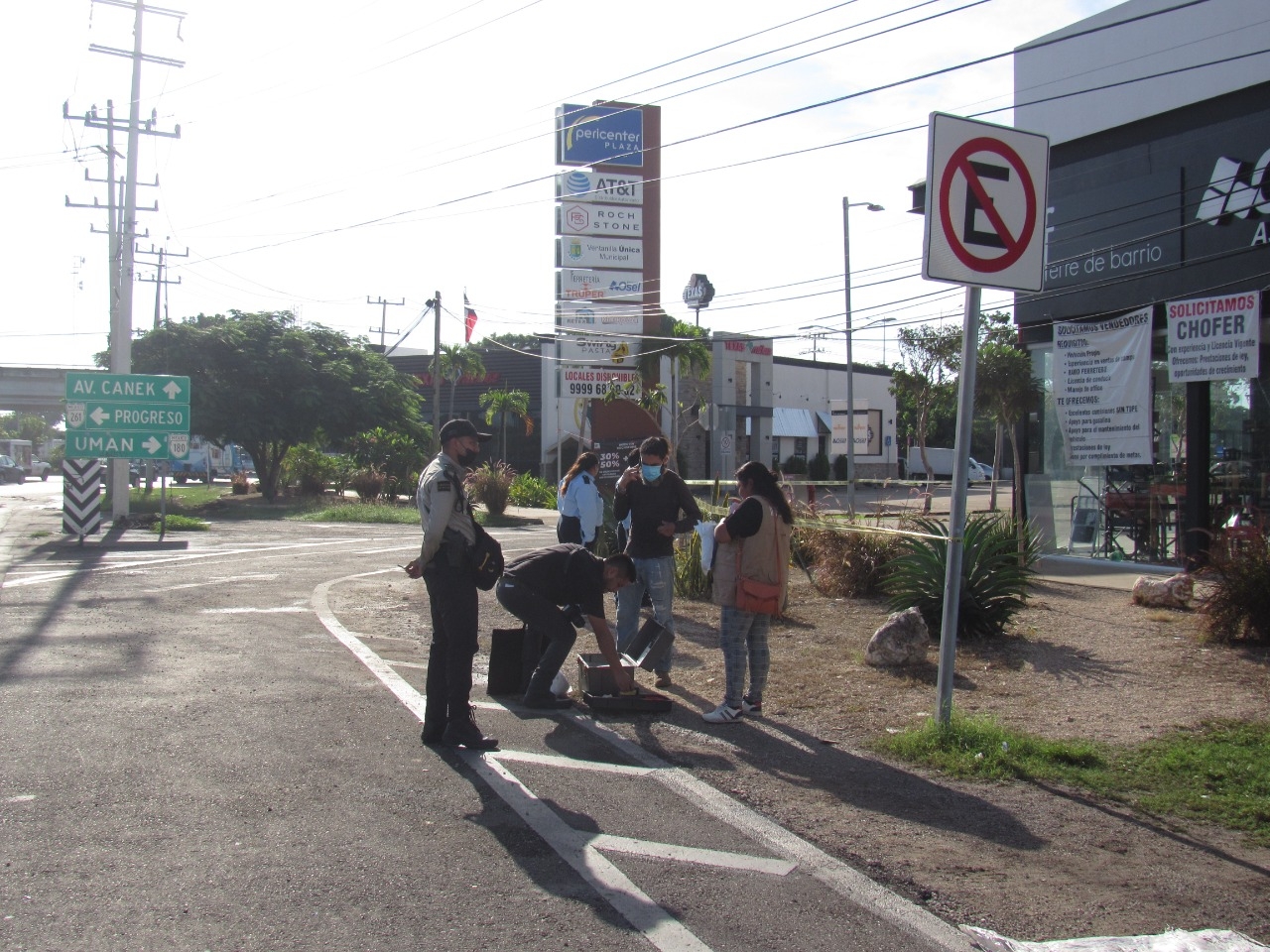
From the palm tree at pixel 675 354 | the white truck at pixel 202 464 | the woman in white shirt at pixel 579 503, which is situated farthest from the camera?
the white truck at pixel 202 464

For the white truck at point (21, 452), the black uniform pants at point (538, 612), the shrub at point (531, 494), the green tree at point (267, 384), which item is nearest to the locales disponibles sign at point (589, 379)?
the shrub at point (531, 494)

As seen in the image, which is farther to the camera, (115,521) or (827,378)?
(827,378)

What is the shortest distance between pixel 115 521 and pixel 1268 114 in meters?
23.3

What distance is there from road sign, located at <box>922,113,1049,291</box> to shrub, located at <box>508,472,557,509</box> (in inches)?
1256

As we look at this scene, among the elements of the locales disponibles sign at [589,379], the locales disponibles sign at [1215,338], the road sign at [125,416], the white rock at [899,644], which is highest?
the locales disponibles sign at [589,379]

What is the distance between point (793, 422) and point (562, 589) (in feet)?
183

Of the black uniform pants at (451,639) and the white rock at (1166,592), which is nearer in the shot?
the black uniform pants at (451,639)

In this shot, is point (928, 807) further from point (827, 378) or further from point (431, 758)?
point (827, 378)

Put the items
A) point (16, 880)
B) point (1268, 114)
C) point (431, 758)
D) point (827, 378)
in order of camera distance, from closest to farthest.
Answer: point (16, 880), point (431, 758), point (1268, 114), point (827, 378)

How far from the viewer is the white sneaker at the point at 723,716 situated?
6930mm

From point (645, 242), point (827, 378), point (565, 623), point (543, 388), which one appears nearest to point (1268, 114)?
point (565, 623)

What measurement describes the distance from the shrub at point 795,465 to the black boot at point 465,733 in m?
55.5

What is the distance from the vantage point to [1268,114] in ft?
42.6

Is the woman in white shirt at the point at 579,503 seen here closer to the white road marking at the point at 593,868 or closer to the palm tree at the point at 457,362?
the white road marking at the point at 593,868
